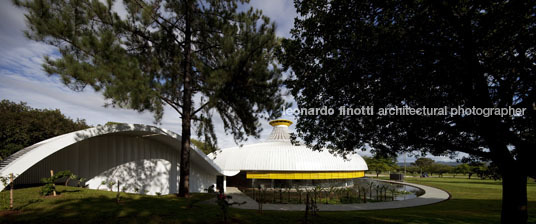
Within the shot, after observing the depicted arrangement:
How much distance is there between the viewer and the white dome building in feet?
86.0

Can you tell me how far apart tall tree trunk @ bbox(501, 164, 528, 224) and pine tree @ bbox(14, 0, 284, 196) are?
8798 mm

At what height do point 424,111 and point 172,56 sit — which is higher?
point 172,56

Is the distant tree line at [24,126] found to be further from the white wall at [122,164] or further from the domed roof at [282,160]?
the domed roof at [282,160]

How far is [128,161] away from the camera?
16172mm

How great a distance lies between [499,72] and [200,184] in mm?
18070

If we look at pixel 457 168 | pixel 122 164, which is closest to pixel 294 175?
pixel 122 164

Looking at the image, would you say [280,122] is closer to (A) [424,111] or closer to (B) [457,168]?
(A) [424,111]

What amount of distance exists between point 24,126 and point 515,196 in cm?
3646

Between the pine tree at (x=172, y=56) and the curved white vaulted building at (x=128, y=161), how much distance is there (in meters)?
3.62

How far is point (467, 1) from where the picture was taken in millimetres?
5934

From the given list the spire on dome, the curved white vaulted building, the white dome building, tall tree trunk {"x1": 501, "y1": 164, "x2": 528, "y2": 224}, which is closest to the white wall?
the curved white vaulted building

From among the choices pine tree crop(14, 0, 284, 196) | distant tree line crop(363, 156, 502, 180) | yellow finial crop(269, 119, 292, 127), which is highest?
pine tree crop(14, 0, 284, 196)

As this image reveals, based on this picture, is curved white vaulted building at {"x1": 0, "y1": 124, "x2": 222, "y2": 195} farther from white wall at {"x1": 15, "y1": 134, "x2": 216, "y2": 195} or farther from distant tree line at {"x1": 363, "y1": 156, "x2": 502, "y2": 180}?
distant tree line at {"x1": 363, "y1": 156, "x2": 502, "y2": 180}

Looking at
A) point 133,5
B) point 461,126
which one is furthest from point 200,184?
point 461,126
